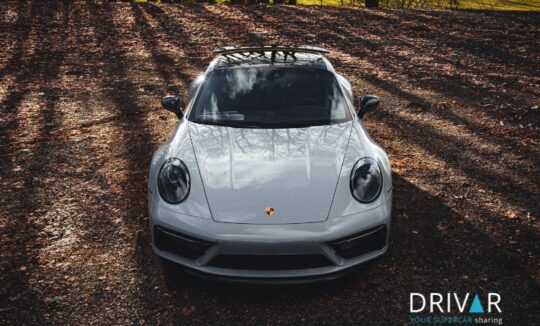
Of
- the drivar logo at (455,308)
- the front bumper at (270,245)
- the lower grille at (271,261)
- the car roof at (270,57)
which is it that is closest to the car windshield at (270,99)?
the car roof at (270,57)

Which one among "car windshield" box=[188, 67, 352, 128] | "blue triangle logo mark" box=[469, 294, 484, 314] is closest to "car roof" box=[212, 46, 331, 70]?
"car windshield" box=[188, 67, 352, 128]

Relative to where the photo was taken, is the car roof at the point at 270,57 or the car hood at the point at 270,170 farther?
the car roof at the point at 270,57

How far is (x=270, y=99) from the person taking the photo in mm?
4215

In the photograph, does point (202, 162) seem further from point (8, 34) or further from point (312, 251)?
point (8, 34)

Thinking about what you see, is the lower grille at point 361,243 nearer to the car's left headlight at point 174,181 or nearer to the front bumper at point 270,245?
the front bumper at point 270,245

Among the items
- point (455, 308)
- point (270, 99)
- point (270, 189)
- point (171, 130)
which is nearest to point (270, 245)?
point (270, 189)

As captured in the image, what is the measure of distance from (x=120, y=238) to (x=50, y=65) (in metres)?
7.82

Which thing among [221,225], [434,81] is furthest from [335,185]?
[434,81]

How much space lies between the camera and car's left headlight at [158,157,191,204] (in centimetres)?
325

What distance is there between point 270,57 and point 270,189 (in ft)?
6.85

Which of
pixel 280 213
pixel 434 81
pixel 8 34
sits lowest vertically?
pixel 8 34

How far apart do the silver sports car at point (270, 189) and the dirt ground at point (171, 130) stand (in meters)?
0.40

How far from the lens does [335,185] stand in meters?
3.24

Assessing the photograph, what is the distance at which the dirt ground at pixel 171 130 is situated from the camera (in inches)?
126
